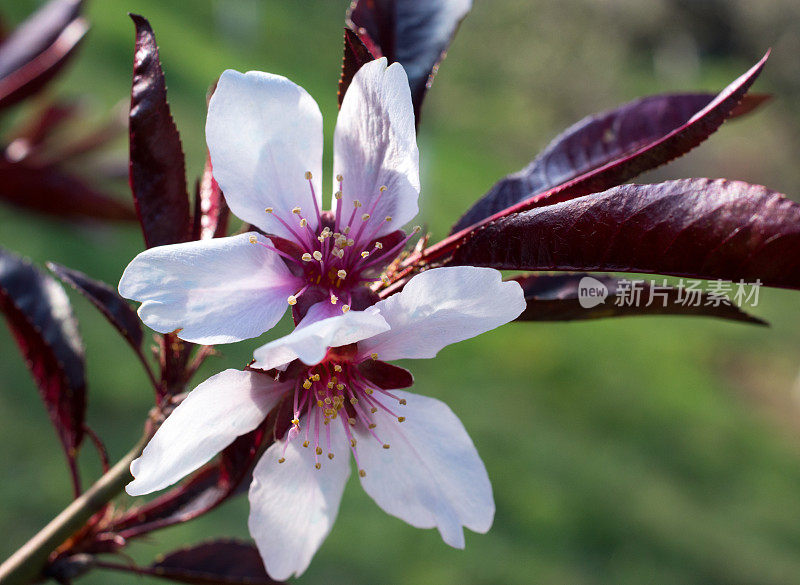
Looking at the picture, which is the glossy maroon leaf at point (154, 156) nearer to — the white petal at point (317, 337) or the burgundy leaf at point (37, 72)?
the white petal at point (317, 337)

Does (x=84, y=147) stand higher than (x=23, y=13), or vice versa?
(x=23, y=13)

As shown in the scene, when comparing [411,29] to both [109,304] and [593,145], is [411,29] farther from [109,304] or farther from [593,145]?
[109,304]

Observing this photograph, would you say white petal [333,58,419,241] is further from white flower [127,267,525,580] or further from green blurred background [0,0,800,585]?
green blurred background [0,0,800,585]

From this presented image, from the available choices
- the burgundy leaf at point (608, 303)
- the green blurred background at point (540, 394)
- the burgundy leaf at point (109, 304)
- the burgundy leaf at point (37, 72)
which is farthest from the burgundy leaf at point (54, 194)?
the burgundy leaf at point (608, 303)

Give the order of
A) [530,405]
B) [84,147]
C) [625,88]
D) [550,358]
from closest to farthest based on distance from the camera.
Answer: [84,147], [530,405], [550,358], [625,88]

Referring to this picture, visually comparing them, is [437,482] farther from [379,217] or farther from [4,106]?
[4,106]

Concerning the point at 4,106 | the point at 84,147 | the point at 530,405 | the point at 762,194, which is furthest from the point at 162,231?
the point at 530,405

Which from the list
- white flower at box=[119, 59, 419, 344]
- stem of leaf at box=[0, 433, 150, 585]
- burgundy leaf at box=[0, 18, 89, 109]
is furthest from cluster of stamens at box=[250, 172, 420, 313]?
burgundy leaf at box=[0, 18, 89, 109]

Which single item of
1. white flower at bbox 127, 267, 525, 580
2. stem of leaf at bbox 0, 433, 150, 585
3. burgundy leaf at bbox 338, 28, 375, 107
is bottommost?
stem of leaf at bbox 0, 433, 150, 585
